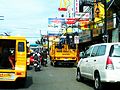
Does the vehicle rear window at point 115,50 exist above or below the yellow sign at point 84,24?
below

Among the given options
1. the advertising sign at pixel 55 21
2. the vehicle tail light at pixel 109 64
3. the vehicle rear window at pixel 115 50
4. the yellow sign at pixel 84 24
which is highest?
the advertising sign at pixel 55 21

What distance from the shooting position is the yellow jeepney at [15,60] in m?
16.8

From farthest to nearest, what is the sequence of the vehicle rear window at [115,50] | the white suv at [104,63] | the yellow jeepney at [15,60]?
the yellow jeepney at [15,60] < the vehicle rear window at [115,50] < the white suv at [104,63]

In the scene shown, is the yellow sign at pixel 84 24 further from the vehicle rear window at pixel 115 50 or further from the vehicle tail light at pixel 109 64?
the vehicle tail light at pixel 109 64

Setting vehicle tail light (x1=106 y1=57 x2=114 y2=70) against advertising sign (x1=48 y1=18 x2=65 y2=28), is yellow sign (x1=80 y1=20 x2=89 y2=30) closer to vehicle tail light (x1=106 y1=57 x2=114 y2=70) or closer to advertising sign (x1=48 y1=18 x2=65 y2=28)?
advertising sign (x1=48 y1=18 x2=65 y2=28)

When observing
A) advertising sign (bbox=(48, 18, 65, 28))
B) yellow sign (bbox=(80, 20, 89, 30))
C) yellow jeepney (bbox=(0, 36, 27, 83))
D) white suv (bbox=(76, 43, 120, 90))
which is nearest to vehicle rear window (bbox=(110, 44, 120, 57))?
white suv (bbox=(76, 43, 120, 90))

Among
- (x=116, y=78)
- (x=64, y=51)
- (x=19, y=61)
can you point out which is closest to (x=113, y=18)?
(x=64, y=51)

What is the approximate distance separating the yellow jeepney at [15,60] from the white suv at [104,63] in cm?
284

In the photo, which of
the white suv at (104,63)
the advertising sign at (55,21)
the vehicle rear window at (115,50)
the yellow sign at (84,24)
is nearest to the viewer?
the white suv at (104,63)

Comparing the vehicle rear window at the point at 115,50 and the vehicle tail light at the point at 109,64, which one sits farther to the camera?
the vehicle rear window at the point at 115,50

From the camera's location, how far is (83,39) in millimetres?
50906

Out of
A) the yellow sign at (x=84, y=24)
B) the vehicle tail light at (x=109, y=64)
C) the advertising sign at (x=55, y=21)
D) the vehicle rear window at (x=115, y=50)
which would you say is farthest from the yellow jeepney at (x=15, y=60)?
the advertising sign at (x=55, y=21)

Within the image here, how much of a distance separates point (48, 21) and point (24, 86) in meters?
57.6

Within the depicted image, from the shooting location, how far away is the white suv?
1426cm
